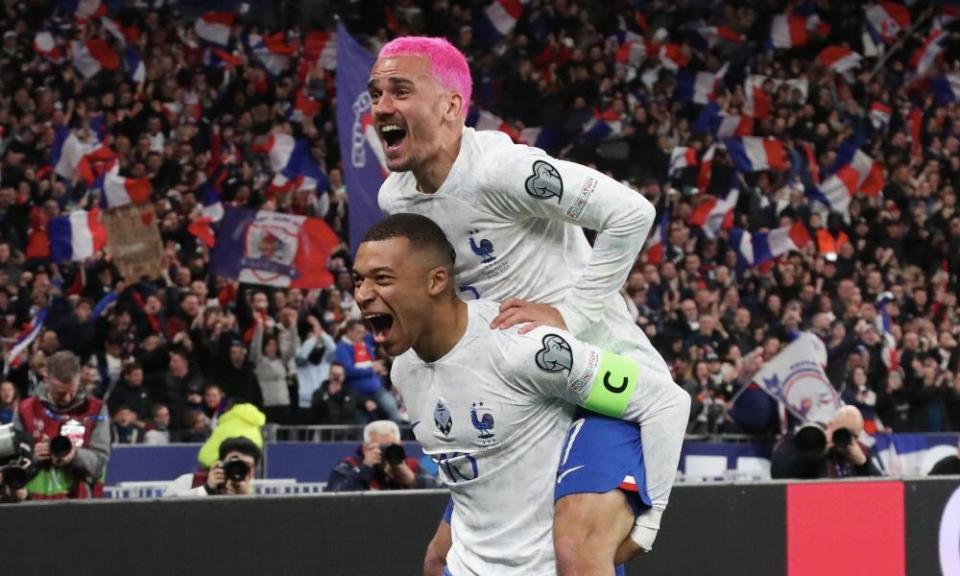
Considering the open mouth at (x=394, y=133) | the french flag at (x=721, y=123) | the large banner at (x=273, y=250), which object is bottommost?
the open mouth at (x=394, y=133)

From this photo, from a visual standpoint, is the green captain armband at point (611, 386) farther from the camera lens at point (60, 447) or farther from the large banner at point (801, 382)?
the large banner at point (801, 382)

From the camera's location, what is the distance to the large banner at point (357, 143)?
11.3m

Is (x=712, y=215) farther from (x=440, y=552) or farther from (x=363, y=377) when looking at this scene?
(x=440, y=552)

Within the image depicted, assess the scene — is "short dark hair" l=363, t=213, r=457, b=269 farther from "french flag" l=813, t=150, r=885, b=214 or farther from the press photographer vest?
"french flag" l=813, t=150, r=885, b=214

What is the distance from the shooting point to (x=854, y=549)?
7641 mm

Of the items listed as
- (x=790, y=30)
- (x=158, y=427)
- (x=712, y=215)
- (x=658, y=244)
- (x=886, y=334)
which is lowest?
(x=158, y=427)

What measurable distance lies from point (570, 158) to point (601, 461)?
1482cm

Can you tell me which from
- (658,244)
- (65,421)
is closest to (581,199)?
(65,421)

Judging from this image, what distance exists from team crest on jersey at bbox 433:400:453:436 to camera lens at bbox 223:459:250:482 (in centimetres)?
282

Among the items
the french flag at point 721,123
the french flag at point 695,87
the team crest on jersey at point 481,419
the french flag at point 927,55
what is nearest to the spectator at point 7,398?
the team crest on jersey at point 481,419

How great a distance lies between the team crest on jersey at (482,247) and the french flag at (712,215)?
13543 mm

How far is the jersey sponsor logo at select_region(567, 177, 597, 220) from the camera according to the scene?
4.58 m

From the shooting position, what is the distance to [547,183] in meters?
4.56

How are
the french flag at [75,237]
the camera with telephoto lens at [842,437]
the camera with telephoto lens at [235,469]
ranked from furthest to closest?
1. the french flag at [75,237]
2. the camera with telephoto lens at [842,437]
3. the camera with telephoto lens at [235,469]
